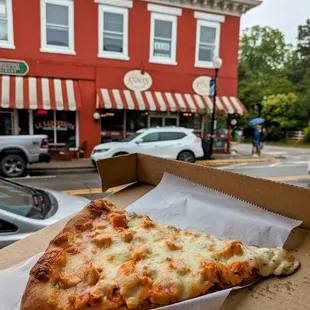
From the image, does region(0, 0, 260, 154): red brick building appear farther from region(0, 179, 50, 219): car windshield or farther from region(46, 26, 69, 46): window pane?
region(0, 179, 50, 219): car windshield

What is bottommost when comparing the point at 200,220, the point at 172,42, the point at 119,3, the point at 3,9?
the point at 200,220

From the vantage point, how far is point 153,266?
873 millimetres

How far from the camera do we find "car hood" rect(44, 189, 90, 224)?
287 cm

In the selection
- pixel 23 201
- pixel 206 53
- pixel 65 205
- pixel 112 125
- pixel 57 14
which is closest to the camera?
pixel 23 201

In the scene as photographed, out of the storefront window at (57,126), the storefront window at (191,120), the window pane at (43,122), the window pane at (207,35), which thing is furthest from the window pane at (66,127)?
the window pane at (207,35)

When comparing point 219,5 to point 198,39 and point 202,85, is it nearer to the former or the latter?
point 198,39

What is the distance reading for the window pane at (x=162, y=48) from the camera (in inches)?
458

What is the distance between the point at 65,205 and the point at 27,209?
40cm

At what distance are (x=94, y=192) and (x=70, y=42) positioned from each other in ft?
21.2

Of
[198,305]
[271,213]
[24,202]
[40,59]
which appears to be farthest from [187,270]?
[40,59]

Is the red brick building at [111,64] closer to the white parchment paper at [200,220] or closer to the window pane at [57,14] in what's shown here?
the window pane at [57,14]

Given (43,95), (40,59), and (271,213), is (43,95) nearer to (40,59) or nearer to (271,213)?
(40,59)

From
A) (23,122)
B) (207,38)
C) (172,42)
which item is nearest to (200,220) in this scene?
(23,122)

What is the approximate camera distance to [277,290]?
31.9 inches
